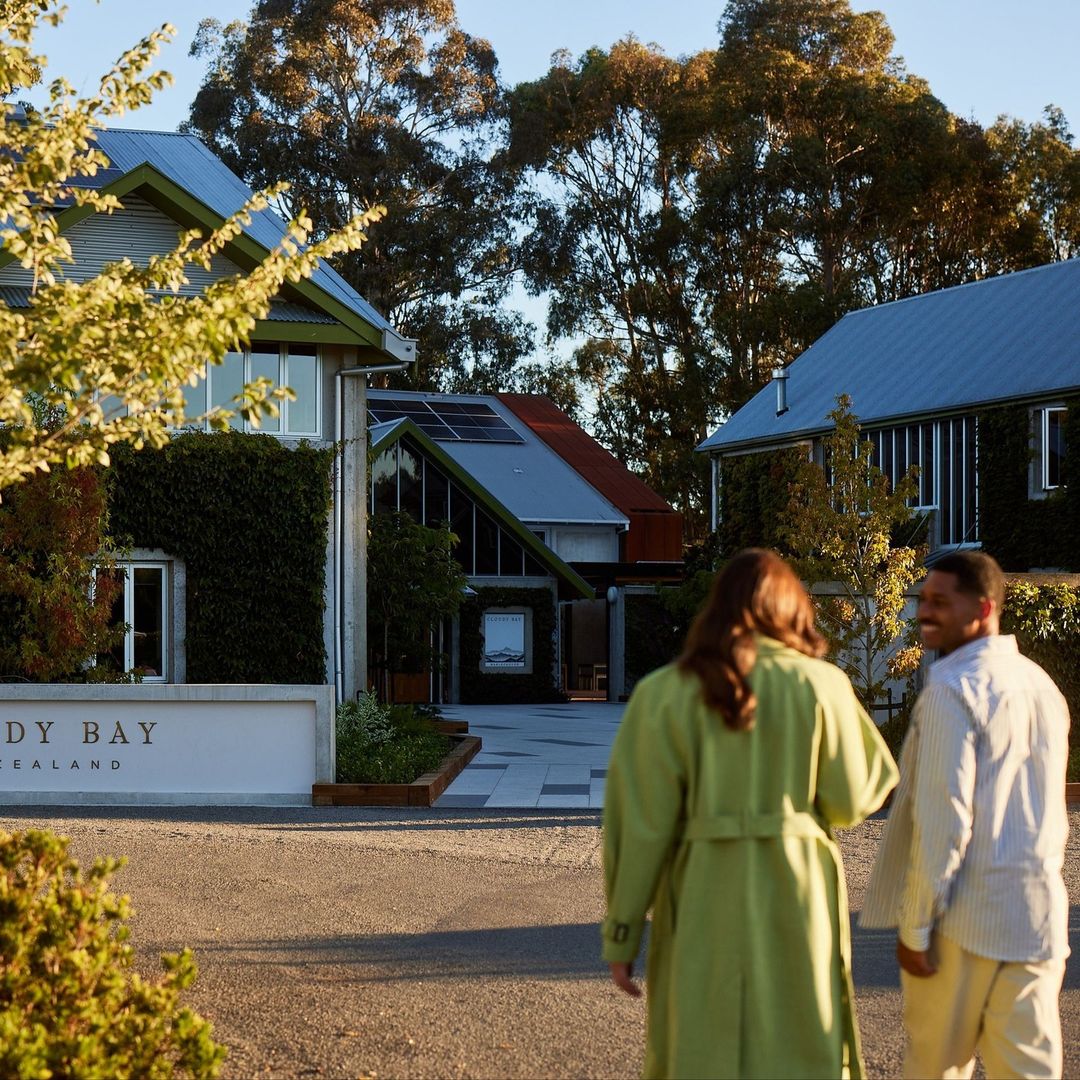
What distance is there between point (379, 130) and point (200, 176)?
18.7 m

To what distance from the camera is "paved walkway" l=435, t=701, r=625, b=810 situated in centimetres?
1373

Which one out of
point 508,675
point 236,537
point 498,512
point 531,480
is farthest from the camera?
point 531,480

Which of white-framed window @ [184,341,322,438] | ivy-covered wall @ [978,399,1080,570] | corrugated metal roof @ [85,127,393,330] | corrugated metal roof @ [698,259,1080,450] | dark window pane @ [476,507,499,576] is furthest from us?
dark window pane @ [476,507,499,576]

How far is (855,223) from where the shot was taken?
4203cm

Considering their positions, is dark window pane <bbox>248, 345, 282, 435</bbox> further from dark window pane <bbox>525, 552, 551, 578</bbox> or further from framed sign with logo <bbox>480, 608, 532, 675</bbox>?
dark window pane <bbox>525, 552, 551, 578</bbox>

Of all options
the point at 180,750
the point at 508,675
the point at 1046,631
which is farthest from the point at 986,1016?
the point at 508,675

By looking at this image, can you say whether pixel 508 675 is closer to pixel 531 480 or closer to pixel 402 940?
pixel 531 480

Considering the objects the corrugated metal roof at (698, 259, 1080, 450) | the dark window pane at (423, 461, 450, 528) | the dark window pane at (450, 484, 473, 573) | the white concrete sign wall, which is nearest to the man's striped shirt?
the white concrete sign wall

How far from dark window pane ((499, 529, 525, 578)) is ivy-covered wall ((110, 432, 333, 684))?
1407 centimetres

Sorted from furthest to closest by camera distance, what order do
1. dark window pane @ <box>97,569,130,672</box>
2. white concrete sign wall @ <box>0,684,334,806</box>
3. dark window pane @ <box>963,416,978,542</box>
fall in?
1. dark window pane @ <box>963,416,978,542</box>
2. dark window pane @ <box>97,569,130,672</box>
3. white concrete sign wall @ <box>0,684,334,806</box>

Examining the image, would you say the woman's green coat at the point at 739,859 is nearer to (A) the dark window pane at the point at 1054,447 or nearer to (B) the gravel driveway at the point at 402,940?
(B) the gravel driveway at the point at 402,940

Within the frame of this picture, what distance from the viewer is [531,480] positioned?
39.6 m

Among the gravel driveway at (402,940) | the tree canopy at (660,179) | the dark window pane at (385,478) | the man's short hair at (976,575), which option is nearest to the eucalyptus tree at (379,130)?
the tree canopy at (660,179)

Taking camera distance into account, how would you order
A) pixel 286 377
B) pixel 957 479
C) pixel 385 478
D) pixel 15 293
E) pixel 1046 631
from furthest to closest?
pixel 385 478
pixel 957 479
pixel 286 377
pixel 15 293
pixel 1046 631
